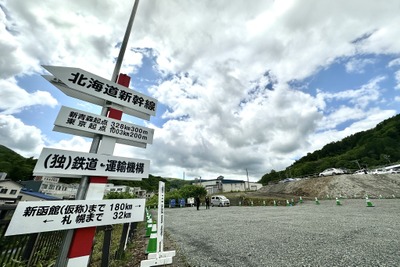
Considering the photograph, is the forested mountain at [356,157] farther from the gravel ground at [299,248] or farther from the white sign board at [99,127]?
the white sign board at [99,127]

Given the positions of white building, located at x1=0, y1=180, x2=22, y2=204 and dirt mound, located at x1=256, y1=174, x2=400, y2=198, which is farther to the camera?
white building, located at x1=0, y1=180, x2=22, y2=204

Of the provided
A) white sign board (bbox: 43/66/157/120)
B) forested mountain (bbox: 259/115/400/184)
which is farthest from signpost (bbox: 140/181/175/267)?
forested mountain (bbox: 259/115/400/184)

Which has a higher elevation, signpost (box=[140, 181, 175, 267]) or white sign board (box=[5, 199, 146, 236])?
white sign board (box=[5, 199, 146, 236])

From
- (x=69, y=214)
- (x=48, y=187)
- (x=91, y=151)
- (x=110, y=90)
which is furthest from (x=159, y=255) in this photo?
(x=48, y=187)

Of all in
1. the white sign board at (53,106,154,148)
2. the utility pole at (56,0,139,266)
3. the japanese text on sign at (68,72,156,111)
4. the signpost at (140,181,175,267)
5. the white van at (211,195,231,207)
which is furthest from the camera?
the white van at (211,195,231,207)

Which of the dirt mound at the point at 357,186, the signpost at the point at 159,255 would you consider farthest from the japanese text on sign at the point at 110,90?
the dirt mound at the point at 357,186

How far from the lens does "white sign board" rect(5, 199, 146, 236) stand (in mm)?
1915

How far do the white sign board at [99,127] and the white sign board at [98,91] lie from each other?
387mm

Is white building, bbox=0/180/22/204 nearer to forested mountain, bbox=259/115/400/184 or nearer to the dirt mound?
the dirt mound

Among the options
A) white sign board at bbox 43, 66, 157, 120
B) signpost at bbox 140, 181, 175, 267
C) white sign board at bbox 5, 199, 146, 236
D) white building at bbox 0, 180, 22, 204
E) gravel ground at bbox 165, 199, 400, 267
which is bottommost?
gravel ground at bbox 165, 199, 400, 267

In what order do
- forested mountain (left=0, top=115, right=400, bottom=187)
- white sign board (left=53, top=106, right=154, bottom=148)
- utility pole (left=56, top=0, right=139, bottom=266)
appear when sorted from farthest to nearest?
forested mountain (left=0, top=115, right=400, bottom=187) → white sign board (left=53, top=106, right=154, bottom=148) → utility pole (left=56, top=0, right=139, bottom=266)

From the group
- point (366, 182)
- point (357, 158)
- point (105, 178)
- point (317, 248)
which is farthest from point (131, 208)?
point (357, 158)

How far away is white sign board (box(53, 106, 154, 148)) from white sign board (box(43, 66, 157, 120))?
1.27 ft

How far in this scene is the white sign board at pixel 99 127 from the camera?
2646 millimetres
